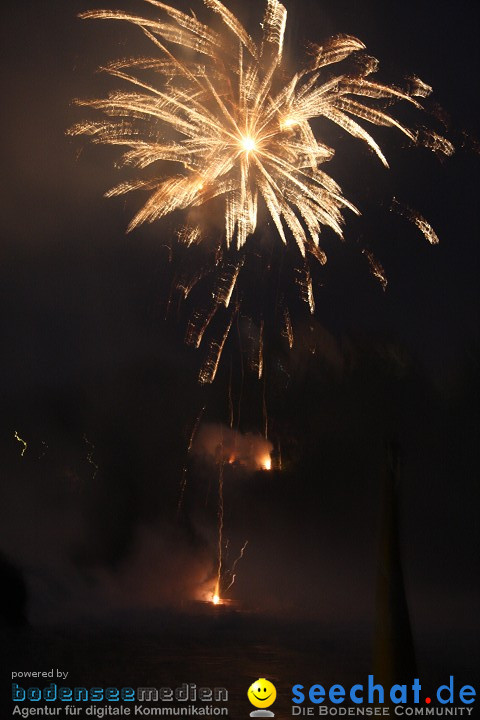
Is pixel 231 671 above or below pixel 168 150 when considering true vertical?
below

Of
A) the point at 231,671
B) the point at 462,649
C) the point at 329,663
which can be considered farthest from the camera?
the point at 462,649

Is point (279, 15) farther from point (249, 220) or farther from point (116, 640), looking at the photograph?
point (116, 640)

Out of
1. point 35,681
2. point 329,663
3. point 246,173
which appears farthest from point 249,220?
point 329,663

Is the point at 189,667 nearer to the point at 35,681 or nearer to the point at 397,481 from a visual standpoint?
the point at 35,681

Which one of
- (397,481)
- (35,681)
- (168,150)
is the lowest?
(35,681)

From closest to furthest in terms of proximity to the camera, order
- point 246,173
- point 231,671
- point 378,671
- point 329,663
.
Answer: point 378,671
point 246,173
point 231,671
point 329,663

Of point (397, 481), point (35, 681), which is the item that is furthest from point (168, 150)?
point (35, 681)

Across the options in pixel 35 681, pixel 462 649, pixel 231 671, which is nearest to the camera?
pixel 35 681

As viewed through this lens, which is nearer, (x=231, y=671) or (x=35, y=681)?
(x=35, y=681)

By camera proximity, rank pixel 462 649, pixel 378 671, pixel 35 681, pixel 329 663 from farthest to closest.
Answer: pixel 462 649
pixel 329 663
pixel 35 681
pixel 378 671

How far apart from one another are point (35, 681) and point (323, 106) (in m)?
65.4

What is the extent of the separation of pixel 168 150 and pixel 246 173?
2.17 meters

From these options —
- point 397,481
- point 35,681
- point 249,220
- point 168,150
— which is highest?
point 168,150

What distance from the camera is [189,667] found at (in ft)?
298
